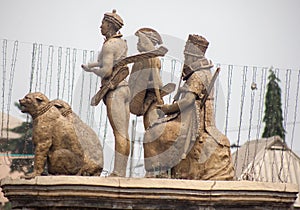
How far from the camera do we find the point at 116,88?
16859mm

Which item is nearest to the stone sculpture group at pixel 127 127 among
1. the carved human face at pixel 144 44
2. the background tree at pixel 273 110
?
the carved human face at pixel 144 44

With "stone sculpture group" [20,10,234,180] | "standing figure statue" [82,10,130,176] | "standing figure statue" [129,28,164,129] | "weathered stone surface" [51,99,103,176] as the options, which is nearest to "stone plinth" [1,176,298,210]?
"stone sculpture group" [20,10,234,180]

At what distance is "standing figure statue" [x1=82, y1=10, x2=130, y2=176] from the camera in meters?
16.6

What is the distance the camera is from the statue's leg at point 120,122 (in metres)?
16.5

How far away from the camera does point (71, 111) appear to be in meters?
16.6

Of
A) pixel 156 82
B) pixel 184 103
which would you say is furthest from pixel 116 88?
pixel 184 103

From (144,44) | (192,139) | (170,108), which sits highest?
(144,44)

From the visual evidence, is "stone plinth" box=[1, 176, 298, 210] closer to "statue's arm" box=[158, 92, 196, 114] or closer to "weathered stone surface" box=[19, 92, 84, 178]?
"weathered stone surface" box=[19, 92, 84, 178]

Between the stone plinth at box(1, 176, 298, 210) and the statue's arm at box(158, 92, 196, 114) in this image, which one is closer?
the stone plinth at box(1, 176, 298, 210)

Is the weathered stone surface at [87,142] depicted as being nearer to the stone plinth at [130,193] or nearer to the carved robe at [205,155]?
the stone plinth at [130,193]

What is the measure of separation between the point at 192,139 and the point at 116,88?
1.63m

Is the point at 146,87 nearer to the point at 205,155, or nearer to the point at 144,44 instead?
the point at 144,44

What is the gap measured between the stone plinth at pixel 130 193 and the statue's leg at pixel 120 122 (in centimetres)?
122

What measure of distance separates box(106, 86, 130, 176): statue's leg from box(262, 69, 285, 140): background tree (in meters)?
28.4
